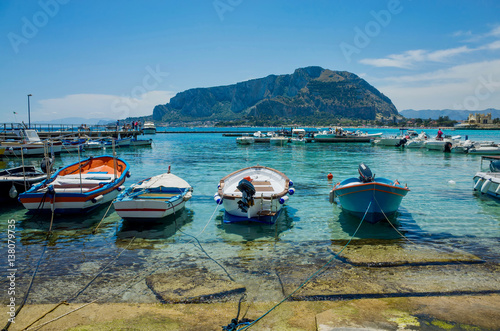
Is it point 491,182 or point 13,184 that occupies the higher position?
point 491,182

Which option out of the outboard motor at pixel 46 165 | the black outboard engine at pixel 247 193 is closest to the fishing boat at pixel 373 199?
the black outboard engine at pixel 247 193

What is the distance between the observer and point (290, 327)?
5.94m

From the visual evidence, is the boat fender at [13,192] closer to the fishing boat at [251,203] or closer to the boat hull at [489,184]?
the fishing boat at [251,203]

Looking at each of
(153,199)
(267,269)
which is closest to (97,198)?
(153,199)

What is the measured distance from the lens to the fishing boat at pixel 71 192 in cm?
1381

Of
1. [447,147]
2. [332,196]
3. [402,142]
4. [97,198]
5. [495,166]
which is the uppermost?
[402,142]

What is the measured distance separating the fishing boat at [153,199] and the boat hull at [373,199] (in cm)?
728

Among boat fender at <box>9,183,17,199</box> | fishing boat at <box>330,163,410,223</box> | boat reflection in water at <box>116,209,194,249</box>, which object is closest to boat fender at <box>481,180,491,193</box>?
fishing boat at <box>330,163,410,223</box>

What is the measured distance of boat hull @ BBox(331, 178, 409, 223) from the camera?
12.6 meters

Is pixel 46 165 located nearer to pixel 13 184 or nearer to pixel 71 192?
pixel 13 184

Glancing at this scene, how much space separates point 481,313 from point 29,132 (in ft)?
169

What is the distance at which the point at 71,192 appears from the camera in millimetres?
14062

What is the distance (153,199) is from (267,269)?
6559 mm

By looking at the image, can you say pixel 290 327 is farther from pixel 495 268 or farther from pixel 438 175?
pixel 438 175
